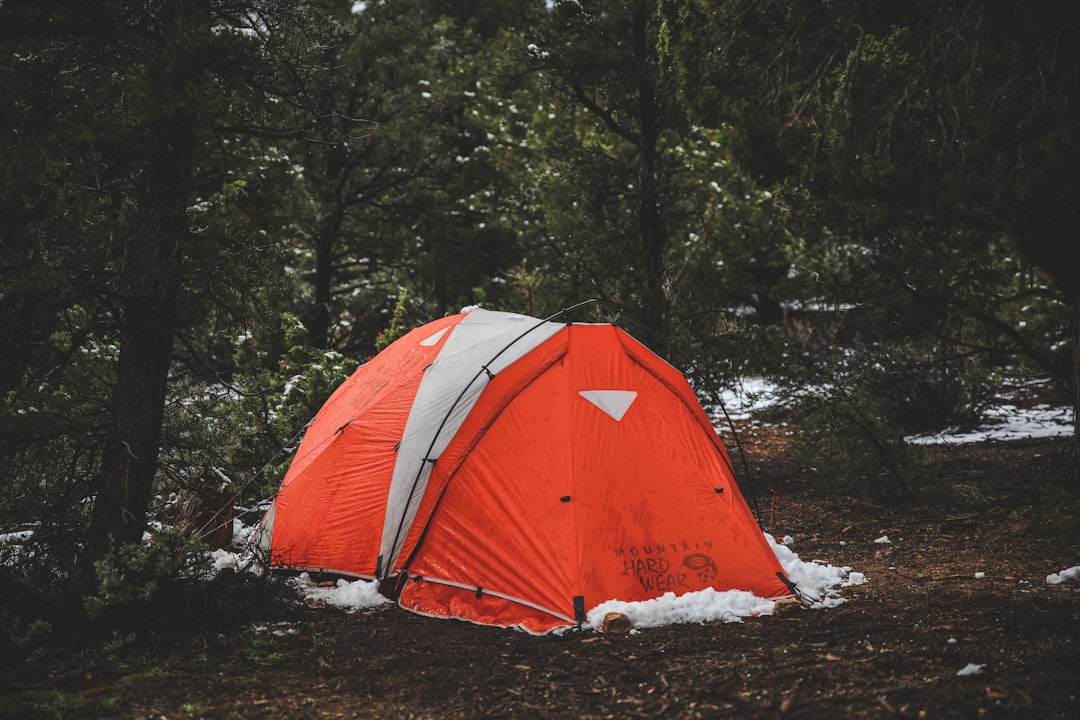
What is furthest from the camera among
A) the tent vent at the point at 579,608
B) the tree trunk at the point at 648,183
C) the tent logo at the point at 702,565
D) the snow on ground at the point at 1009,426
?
the snow on ground at the point at 1009,426

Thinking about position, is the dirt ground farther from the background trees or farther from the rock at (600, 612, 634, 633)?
the background trees

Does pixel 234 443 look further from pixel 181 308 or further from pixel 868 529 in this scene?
pixel 868 529

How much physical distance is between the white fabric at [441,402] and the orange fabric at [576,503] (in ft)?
0.32

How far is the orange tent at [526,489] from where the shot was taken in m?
5.86

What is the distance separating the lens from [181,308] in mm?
6656

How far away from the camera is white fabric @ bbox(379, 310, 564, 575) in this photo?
6426mm

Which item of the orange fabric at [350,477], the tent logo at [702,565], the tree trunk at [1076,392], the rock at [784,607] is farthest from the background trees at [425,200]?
the rock at [784,607]

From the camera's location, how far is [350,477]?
690 cm

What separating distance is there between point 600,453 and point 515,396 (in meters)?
0.77

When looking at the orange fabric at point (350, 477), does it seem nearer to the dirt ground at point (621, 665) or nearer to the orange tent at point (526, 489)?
the orange tent at point (526, 489)

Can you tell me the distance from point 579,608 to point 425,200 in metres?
12.9

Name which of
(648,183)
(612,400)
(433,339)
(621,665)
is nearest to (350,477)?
(433,339)

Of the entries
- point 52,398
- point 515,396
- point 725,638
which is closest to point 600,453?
point 515,396

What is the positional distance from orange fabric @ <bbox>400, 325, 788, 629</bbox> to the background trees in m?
0.99
